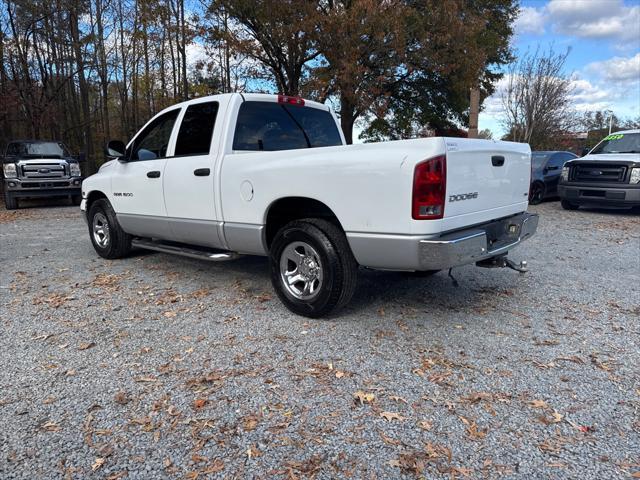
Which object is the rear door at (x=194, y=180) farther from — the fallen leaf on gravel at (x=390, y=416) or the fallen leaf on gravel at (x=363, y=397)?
the fallen leaf on gravel at (x=390, y=416)

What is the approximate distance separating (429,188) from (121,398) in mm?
2429

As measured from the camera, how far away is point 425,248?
328cm

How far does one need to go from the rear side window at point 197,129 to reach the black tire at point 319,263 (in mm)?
1389

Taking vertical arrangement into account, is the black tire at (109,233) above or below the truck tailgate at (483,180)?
below

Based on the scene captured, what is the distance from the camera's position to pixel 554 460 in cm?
226

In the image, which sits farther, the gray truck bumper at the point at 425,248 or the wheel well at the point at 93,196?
the wheel well at the point at 93,196

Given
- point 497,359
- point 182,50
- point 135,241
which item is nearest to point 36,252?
point 135,241

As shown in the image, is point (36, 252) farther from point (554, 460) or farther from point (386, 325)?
point (554, 460)

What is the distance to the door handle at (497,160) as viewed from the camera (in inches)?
149

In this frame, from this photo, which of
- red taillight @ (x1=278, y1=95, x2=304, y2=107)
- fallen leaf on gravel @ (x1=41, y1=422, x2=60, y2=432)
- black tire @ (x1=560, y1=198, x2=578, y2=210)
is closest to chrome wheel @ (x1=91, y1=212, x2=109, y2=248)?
red taillight @ (x1=278, y1=95, x2=304, y2=107)

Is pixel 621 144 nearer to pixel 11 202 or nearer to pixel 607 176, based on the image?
pixel 607 176

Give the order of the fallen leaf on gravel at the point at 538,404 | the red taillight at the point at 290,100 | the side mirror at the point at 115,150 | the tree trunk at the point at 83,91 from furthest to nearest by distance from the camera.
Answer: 1. the tree trunk at the point at 83,91
2. the side mirror at the point at 115,150
3. the red taillight at the point at 290,100
4. the fallen leaf on gravel at the point at 538,404

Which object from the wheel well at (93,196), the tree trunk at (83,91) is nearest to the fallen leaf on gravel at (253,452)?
the wheel well at (93,196)

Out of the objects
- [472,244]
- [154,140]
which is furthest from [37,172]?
[472,244]
